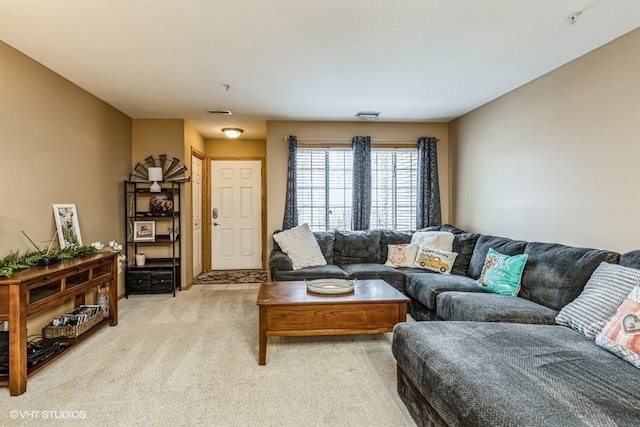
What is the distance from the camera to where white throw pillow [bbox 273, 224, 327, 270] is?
13.7 ft

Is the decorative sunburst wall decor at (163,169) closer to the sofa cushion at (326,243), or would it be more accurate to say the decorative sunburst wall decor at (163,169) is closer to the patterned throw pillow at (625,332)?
the sofa cushion at (326,243)

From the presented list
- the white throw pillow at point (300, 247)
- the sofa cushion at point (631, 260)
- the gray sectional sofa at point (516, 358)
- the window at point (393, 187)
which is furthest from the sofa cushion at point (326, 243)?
the sofa cushion at point (631, 260)

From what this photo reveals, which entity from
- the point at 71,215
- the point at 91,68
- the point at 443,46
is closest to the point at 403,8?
the point at 443,46

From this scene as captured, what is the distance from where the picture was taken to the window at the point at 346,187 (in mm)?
5141

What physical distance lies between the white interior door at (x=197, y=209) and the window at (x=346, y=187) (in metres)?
1.77

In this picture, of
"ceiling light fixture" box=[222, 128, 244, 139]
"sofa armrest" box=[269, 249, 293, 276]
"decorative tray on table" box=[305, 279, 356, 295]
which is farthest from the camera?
"ceiling light fixture" box=[222, 128, 244, 139]

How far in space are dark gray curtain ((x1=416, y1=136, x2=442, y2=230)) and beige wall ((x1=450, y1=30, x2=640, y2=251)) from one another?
703mm

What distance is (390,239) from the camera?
468cm

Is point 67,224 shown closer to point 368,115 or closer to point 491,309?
point 368,115

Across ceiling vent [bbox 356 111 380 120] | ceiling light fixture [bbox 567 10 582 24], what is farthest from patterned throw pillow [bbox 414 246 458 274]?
ceiling light fixture [bbox 567 10 582 24]

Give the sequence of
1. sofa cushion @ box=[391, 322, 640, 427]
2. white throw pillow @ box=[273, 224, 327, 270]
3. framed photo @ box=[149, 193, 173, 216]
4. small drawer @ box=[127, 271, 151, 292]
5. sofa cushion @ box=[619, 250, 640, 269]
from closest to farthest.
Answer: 1. sofa cushion @ box=[391, 322, 640, 427]
2. sofa cushion @ box=[619, 250, 640, 269]
3. white throw pillow @ box=[273, 224, 327, 270]
4. small drawer @ box=[127, 271, 151, 292]
5. framed photo @ box=[149, 193, 173, 216]

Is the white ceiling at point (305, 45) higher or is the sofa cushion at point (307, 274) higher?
the white ceiling at point (305, 45)

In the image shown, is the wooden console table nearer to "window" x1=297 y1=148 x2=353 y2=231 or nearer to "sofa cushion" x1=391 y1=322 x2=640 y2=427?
"sofa cushion" x1=391 y1=322 x2=640 y2=427

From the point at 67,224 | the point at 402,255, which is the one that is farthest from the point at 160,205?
the point at 402,255
